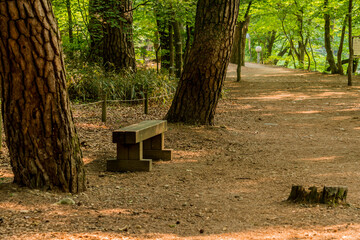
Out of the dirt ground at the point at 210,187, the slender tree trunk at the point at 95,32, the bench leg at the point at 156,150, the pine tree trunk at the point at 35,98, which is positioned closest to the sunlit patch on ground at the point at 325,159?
the dirt ground at the point at 210,187

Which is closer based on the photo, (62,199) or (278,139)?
(62,199)

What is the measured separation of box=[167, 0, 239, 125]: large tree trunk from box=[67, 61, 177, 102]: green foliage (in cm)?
243

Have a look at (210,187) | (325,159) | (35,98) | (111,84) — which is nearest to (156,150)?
(210,187)

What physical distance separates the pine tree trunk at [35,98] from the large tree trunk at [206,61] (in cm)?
473

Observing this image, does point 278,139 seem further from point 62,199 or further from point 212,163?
point 62,199

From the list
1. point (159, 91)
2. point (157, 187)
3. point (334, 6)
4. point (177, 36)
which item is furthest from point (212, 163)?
point (334, 6)

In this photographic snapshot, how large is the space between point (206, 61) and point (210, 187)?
13.1 feet

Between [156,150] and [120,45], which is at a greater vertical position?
[120,45]

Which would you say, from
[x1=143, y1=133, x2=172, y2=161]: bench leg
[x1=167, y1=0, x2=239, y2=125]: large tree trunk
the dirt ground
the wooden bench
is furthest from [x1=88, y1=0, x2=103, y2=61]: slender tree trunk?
the wooden bench

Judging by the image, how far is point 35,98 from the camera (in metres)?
4.06

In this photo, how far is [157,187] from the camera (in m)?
5.20

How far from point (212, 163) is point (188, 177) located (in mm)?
962

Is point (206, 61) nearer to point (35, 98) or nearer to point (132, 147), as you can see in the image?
point (132, 147)

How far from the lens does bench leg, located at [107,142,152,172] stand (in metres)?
5.91
